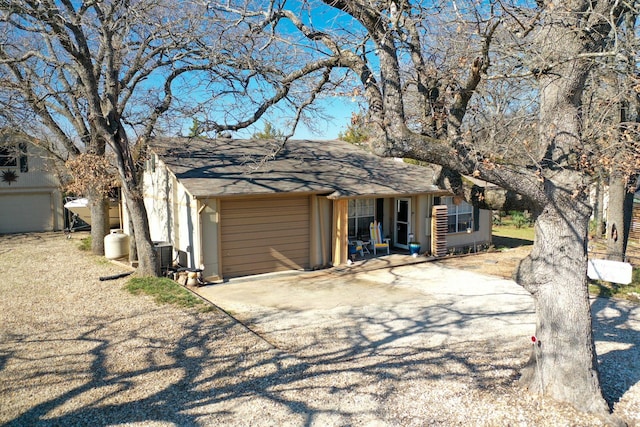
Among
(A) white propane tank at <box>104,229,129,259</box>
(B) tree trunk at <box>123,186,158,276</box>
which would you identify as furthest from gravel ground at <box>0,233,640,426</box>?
Result: (A) white propane tank at <box>104,229,129,259</box>

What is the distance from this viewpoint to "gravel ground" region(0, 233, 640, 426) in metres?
5.24

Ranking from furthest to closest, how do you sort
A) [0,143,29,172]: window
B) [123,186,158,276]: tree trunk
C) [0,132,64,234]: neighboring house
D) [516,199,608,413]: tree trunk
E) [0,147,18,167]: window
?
[0,132,64,234]: neighboring house
[0,143,29,172]: window
[0,147,18,167]: window
[123,186,158,276]: tree trunk
[516,199,608,413]: tree trunk

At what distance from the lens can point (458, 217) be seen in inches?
663

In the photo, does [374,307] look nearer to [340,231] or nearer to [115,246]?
[340,231]

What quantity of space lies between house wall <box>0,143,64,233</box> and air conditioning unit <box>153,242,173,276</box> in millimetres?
13160

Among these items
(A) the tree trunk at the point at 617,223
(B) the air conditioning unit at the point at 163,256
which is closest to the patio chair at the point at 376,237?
(A) the tree trunk at the point at 617,223

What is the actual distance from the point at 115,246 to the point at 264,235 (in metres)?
5.70

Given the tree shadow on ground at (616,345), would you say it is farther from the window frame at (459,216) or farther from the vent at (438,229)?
the window frame at (459,216)

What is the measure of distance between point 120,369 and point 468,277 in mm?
9525

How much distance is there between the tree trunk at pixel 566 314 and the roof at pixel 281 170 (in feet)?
24.3

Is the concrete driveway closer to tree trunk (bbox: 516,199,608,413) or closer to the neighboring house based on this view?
tree trunk (bbox: 516,199,608,413)

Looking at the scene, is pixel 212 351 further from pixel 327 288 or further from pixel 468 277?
pixel 468 277

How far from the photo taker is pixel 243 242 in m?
12.8

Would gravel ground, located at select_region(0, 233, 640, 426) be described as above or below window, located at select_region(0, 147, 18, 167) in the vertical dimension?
below
